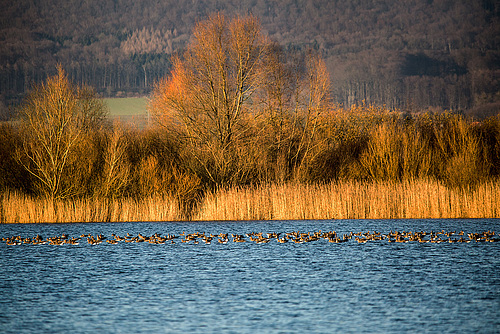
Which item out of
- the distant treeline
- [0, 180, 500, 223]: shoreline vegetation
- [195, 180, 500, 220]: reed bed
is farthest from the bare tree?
[195, 180, 500, 220]: reed bed

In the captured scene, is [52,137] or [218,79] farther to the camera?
[218,79]

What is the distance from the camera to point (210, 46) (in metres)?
32.4

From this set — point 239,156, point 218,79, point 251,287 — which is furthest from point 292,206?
point 251,287

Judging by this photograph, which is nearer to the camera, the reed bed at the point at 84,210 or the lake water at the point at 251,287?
the lake water at the point at 251,287

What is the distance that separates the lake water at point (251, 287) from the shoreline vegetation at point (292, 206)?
217 inches

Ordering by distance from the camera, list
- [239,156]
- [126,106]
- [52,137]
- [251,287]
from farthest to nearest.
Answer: [126,106], [239,156], [52,137], [251,287]

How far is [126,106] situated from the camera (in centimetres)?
11444

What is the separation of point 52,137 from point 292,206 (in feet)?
39.3

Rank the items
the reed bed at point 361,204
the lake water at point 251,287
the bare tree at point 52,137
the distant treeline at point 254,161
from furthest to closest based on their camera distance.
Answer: the distant treeline at point 254,161 < the bare tree at point 52,137 < the reed bed at point 361,204 < the lake water at point 251,287

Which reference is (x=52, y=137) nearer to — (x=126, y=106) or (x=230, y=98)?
(x=230, y=98)

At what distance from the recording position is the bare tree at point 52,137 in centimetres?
2919

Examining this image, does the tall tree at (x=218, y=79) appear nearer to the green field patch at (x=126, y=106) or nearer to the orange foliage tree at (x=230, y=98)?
the orange foliage tree at (x=230, y=98)

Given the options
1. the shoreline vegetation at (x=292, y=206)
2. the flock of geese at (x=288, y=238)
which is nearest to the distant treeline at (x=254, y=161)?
the shoreline vegetation at (x=292, y=206)

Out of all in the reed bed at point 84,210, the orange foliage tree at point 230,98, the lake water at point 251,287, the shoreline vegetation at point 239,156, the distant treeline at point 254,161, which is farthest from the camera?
the orange foliage tree at point 230,98
